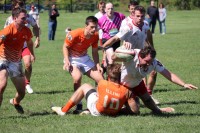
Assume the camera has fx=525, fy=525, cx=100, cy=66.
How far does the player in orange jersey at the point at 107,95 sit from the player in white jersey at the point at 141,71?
0.18m

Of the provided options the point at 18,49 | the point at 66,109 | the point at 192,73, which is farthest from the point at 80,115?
the point at 192,73

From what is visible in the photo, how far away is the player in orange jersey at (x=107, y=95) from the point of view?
845cm

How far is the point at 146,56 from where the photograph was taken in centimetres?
822

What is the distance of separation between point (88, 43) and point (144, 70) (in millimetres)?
1671

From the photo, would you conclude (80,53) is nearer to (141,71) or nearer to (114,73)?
(114,73)

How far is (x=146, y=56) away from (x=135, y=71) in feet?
1.74

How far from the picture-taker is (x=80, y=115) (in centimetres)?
889

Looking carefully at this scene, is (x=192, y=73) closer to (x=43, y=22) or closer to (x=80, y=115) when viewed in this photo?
(x=80, y=115)

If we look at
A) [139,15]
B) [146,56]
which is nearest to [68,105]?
[146,56]

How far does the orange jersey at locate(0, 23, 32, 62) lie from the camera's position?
28.8 ft

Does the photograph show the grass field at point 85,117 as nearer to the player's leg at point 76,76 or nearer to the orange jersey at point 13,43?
the player's leg at point 76,76

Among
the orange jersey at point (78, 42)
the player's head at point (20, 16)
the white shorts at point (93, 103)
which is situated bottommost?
the white shorts at point (93, 103)

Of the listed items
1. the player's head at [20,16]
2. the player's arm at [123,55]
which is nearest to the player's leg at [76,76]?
the player's arm at [123,55]

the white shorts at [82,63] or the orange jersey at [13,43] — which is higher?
the orange jersey at [13,43]
